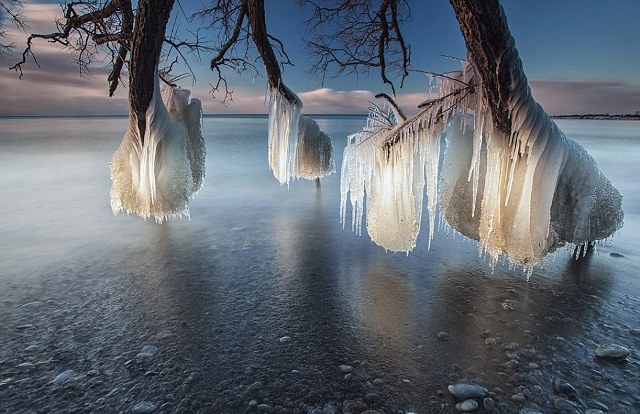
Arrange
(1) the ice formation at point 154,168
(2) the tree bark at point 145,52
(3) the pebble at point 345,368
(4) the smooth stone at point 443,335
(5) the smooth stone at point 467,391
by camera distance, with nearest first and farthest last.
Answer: (5) the smooth stone at point 467,391
(3) the pebble at point 345,368
(4) the smooth stone at point 443,335
(2) the tree bark at point 145,52
(1) the ice formation at point 154,168

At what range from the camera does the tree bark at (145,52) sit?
188 inches

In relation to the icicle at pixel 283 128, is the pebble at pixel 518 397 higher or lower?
lower

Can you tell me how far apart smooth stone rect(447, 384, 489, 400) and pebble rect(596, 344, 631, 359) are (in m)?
1.01

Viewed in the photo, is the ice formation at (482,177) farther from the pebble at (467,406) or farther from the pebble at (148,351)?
the pebble at (148,351)

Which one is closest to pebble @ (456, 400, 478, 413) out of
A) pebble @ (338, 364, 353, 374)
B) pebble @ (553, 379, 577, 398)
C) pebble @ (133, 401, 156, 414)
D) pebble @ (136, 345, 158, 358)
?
pebble @ (553, 379, 577, 398)

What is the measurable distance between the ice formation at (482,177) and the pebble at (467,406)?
1.86 meters

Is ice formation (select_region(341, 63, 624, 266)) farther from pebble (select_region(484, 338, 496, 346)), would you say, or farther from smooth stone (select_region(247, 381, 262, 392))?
smooth stone (select_region(247, 381, 262, 392))

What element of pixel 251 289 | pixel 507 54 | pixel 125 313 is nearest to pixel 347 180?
pixel 251 289

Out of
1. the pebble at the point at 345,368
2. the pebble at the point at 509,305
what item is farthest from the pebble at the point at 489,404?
the pebble at the point at 509,305

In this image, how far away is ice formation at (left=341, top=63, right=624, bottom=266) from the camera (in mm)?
3492

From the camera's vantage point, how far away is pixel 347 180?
15.8ft

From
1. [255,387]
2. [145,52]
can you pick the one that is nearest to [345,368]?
[255,387]

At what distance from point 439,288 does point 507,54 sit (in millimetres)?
2098

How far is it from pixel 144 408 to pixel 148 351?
1.91 feet
